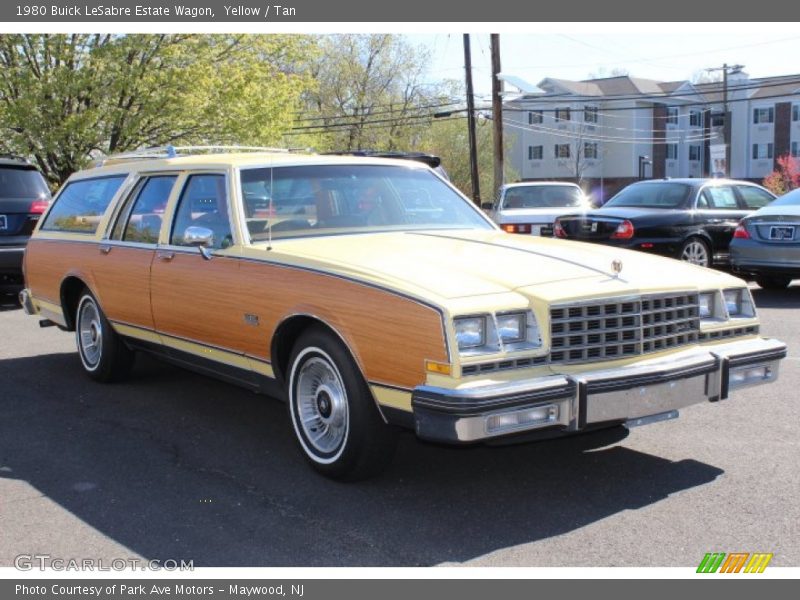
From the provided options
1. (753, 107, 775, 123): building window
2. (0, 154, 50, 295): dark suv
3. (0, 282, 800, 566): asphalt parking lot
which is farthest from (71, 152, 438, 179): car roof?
(753, 107, 775, 123): building window

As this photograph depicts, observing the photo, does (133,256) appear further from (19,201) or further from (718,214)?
(718,214)

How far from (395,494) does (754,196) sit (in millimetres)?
11184

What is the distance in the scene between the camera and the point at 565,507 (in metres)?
4.22

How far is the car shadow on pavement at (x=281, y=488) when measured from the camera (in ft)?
12.6

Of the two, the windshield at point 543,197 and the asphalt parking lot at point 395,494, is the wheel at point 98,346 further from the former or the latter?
the windshield at point 543,197

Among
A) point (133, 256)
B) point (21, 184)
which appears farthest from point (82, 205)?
point (21, 184)

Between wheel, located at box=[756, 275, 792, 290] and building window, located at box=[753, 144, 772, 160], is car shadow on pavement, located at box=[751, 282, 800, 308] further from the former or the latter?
building window, located at box=[753, 144, 772, 160]

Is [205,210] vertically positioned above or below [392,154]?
below

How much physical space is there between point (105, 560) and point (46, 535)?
0.46m

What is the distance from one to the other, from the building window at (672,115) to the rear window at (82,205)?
63654 millimetres

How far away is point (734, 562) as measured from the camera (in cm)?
358

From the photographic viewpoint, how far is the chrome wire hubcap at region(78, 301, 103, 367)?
273 inches

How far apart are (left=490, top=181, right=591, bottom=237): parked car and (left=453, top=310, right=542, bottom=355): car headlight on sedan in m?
11.1

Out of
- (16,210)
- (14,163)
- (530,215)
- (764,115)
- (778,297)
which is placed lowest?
(778,297)
